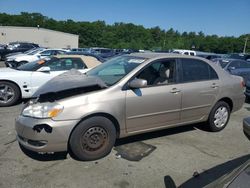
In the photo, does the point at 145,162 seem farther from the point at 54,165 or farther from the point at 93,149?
the point at 54,165

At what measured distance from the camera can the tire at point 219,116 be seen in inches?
216

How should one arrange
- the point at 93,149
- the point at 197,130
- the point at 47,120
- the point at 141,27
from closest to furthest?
the point at 47,120 < the point at 93,149 < the point at 197,130 < the point at 141,27

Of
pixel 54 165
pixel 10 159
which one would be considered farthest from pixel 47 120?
pixel 10 159

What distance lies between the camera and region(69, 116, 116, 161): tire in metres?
3.90

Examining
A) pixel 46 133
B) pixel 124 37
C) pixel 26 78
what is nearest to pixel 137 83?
pixel 46 133

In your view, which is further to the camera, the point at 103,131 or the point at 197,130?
the point at 197,130

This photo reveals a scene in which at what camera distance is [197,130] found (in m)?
5.73

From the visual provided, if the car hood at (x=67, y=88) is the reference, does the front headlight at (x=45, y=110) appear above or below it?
below

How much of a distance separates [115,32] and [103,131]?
102m

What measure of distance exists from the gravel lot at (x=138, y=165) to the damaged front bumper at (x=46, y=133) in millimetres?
316

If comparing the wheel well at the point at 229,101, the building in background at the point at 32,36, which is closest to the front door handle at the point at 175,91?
the wheel well at the point at 229,101

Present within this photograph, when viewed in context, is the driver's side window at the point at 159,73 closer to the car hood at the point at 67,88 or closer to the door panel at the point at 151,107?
the door panel at the point at 151,107

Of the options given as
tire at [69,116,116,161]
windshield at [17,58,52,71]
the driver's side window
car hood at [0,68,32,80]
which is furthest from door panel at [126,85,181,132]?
windshield at [17,58,52,71]

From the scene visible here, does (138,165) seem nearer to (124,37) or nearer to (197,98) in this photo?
(197,98)
